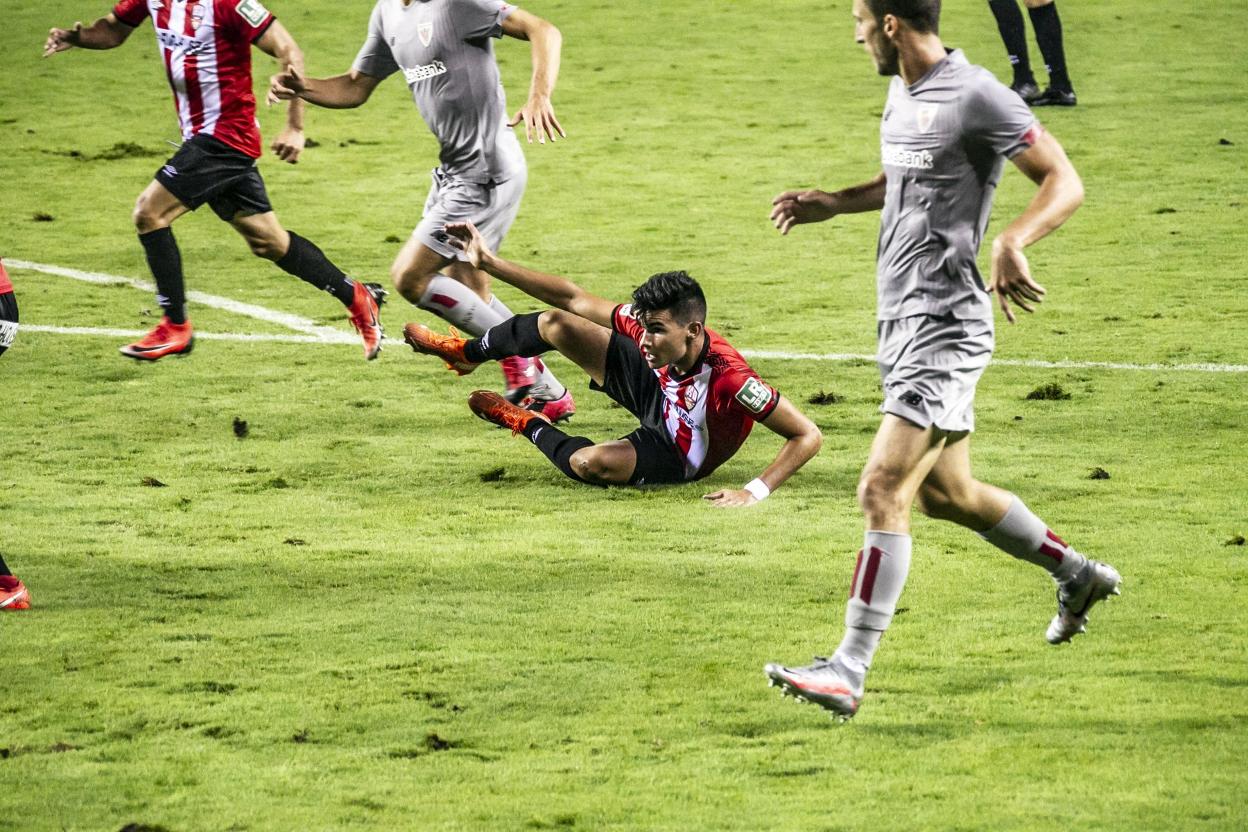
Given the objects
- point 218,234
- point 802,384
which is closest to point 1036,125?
point 802,384

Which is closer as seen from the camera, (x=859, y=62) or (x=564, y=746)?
(x=564, y=746)

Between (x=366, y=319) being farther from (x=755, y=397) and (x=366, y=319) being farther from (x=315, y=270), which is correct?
(x=755, y=397)

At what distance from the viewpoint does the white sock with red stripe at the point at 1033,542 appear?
5.34 meters

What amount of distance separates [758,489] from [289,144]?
11.1 ft

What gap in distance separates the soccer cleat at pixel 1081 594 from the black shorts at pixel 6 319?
3.55 m

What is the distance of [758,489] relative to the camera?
21.3 ft

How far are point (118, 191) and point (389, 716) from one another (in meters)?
9.88

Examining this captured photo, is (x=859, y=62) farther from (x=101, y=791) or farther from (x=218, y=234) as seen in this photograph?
(x=101, y=791)

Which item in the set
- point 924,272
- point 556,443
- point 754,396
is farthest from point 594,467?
point 924,272

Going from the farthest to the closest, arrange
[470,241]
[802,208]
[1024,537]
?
1. [470,241]
2. [802,208]
3. [1024,537]

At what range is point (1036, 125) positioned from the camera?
15.8 feet

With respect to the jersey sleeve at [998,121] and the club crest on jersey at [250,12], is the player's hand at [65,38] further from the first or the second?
the jersey sleeve at [998,121]

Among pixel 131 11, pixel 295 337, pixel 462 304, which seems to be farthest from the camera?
pixel 295 337

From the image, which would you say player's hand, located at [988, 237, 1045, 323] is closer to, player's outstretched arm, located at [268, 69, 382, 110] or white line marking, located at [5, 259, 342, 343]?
player's outstretched arm, located at [268, 69, 382, 110]
